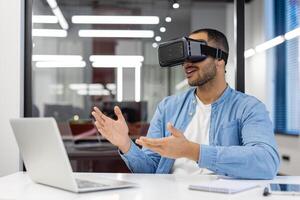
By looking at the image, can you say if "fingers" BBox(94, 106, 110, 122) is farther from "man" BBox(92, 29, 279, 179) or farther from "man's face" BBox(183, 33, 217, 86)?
"man's face" BBox(183, 33, 217, 86)

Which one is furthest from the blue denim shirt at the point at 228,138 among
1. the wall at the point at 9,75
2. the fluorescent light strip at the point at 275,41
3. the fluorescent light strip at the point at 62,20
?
the fluorescent light strip at the point at 62,20

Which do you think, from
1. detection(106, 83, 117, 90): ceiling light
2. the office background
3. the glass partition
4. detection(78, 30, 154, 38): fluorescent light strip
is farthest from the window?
detection(106, 83, 117, 90): ceiling light

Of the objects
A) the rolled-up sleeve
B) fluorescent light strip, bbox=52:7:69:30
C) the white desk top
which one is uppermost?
fluorescent light strip, bbox=52:7:69:30

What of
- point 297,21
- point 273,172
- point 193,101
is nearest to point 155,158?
point 193,101

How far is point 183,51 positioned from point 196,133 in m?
0.44

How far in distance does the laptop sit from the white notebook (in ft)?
0.75

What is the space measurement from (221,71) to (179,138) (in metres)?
0.71

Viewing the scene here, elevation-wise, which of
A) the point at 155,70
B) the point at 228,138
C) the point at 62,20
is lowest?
the point at 228,138

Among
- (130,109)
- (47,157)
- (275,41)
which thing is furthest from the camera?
(275,41)

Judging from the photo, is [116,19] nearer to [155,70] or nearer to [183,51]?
[155,70]

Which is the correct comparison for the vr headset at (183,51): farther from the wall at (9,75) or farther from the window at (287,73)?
the window at (287,73)

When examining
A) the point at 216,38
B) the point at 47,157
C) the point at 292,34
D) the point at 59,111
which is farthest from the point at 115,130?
the point at 292,34

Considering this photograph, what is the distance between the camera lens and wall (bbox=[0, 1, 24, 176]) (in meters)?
2.20

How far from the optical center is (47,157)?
1244 mm
